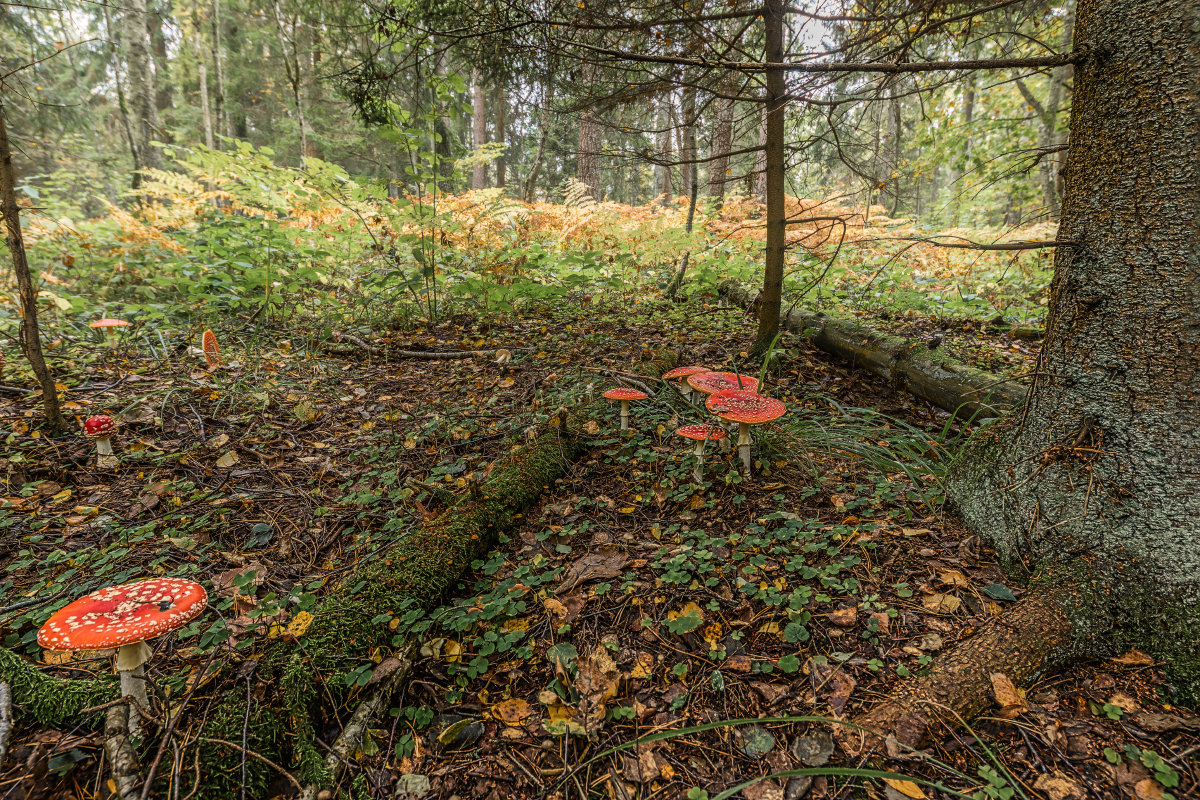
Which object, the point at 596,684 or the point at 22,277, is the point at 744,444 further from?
the point at 22,277

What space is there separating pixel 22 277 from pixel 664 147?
1025 cm

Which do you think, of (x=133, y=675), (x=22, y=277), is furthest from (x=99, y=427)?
(x=133, y=675)

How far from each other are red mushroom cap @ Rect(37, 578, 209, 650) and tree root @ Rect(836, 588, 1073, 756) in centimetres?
220

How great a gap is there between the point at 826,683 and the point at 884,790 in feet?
1.13

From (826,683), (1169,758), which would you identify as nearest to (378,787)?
(826,683)

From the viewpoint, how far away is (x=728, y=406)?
2.82 m

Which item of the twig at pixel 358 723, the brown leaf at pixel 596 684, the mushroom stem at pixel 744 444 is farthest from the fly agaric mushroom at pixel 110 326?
the mushroom stem at pixel 744 444

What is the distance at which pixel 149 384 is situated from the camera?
177 inches

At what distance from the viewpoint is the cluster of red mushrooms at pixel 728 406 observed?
276 centimetres

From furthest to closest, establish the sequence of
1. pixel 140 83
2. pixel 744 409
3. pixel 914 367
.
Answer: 1. pixel 140 83
2. pixel 914 367
3. pixel 744 409

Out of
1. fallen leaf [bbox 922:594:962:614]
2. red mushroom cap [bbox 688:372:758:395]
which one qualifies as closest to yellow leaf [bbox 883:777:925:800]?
fallen leaf [bbox 922:594:962:614]

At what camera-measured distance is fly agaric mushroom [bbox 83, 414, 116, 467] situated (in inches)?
129

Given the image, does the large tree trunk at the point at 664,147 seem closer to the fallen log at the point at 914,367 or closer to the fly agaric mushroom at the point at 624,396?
the fly agaric mushroom at the point at 624,396

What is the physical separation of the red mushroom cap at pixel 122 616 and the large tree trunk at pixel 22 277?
9.32ft
